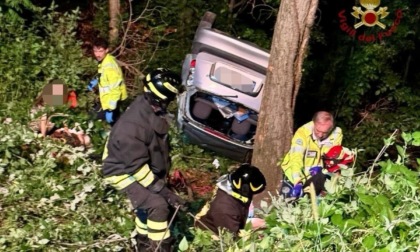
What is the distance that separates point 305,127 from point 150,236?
1982mm

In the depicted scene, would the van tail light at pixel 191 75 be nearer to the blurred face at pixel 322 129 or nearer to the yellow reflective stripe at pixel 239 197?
the blurred face at pixel 322 129

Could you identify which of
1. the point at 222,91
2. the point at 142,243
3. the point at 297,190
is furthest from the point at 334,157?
the point at 222,91

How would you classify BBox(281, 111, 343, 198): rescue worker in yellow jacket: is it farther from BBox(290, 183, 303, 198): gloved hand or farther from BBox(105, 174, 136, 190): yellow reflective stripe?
BBox(105, 174, 136, 190): yellow reflective stripe

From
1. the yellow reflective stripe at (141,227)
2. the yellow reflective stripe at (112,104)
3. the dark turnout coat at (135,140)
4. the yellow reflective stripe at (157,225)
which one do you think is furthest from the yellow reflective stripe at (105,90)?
the yellow reflective stripe at (157,225)

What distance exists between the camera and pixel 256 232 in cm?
384

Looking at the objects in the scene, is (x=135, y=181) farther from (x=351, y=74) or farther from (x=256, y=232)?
(x=351, y=74)

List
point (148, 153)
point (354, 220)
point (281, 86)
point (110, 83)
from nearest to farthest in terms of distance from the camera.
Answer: point (354, 220)
point (148, 153)
point (281, 86)
point (110, 83)

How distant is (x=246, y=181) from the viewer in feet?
18.7

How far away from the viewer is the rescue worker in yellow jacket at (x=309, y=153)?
22.2ft

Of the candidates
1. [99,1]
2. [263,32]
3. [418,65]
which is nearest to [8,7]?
[99,1]

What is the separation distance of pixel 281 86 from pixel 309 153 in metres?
0.67

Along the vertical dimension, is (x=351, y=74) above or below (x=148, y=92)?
below

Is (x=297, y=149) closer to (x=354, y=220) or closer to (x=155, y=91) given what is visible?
(x=155, y=91)

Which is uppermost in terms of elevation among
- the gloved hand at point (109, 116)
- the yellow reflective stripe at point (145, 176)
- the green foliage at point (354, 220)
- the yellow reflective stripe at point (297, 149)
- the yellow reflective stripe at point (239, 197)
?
the green foliage at point (354, 220)
